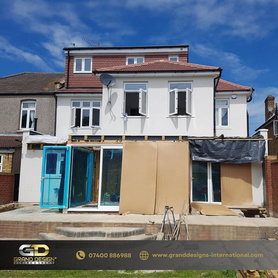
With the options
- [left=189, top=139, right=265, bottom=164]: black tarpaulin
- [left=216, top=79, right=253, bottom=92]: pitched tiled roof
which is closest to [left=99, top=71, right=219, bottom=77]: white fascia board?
[left=189, top=139, right=265, bottom=164]: black tarpaulin

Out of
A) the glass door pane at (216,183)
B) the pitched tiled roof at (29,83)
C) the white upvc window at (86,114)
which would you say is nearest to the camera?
the glass door pane at (216,183)

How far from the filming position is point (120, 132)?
1295cm

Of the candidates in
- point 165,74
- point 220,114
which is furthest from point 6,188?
point 220,114

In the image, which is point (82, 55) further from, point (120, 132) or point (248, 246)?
point (248, 246)

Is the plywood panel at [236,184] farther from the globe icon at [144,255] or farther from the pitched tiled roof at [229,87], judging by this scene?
the globe icon at [144,255]

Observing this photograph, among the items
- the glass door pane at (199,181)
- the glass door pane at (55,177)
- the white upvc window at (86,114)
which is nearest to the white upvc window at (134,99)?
the glass door pane at (199,181)

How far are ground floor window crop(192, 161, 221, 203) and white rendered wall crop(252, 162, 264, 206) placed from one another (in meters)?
1.31

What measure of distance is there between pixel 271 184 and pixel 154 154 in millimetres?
4298

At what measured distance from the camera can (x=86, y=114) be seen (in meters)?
16.9

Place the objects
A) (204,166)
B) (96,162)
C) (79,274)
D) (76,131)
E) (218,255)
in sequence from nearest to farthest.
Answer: (218,255) < (79,274) < (204,166) < (96,162) < (76,131)

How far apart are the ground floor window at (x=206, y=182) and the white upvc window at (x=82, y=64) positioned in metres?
10.6

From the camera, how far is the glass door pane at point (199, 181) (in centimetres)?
1166

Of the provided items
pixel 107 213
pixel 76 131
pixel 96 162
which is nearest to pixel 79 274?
pixel 107 213

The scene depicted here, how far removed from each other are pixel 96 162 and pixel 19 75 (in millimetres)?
12582
